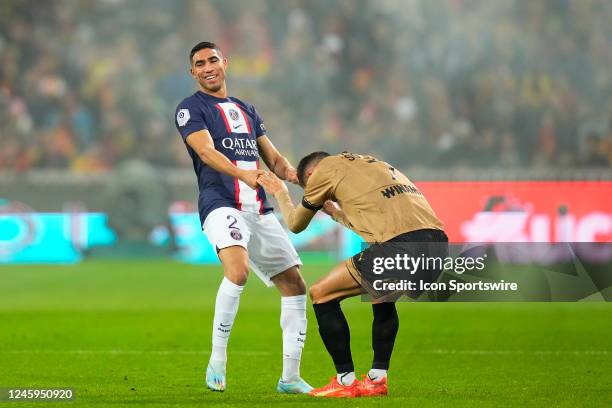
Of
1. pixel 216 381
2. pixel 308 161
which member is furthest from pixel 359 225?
pixel 216 381

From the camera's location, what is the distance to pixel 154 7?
2725 centimetres

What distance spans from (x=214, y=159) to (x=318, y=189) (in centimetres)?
79

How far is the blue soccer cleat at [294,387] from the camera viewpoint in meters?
6.04

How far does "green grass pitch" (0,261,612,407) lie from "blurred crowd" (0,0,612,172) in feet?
33.8

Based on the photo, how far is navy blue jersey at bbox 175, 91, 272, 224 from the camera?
20.6 ft

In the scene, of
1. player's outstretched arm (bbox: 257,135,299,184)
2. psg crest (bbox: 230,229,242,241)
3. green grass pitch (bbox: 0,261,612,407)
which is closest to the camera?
green grass pitch (bbox: 0,261,612,407)

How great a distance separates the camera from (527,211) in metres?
17.6

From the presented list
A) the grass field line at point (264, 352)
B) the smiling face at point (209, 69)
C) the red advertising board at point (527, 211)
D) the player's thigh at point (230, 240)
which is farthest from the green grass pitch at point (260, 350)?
the red advertising board at point (527, 211)

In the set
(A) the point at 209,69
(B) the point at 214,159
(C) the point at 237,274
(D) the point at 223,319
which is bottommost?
(D) the point at 223,319

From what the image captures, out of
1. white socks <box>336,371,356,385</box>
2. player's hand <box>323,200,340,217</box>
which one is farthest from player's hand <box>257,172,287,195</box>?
white socks <box>336,371,356,385</box>

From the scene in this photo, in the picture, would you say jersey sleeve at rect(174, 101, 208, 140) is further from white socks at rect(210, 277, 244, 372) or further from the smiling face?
white socks at rect(210, 277, 244, 372)

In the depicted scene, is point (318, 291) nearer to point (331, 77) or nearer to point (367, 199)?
point (367, 199)

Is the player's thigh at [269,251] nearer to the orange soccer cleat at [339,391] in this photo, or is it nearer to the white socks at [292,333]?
the white socks at [292,333]

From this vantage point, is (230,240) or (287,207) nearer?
(287,207)
